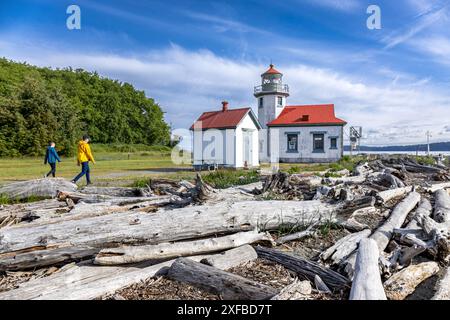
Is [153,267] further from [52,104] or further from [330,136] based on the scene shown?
[52,104]

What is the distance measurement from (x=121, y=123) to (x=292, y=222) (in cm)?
5476

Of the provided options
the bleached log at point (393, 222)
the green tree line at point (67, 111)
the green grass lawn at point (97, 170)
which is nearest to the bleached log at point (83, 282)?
the bleached log at point (393, 222)

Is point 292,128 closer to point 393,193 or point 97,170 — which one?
point 97,170

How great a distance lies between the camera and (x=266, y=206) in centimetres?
584

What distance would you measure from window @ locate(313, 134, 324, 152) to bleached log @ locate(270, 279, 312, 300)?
27.3 meters

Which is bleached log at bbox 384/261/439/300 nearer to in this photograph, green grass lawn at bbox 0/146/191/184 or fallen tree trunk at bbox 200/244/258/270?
fallen tree trunk at bbox 200/244/258/270

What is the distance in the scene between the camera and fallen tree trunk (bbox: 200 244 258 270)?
151 inches

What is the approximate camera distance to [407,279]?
3.55 m

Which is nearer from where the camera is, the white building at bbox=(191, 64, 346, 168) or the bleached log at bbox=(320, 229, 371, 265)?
the bleached log at bbox=(320, 229, 371, 265)

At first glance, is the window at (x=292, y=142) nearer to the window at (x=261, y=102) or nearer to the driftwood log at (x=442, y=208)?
the window at (x=261, y=102)

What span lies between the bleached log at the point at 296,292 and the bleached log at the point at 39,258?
256 cm

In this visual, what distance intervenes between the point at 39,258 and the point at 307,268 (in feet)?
10.6

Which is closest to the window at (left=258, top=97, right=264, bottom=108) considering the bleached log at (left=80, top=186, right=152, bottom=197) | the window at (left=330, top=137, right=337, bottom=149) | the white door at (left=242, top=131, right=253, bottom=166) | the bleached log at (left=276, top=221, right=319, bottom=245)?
the window at (left=330, top=137, right=337, bottom=149)
